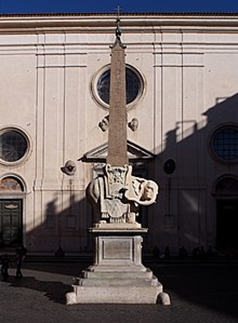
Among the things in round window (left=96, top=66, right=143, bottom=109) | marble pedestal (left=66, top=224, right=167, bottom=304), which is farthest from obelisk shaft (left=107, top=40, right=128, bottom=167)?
round window (left=96, top=66, right=143, bottom=109)

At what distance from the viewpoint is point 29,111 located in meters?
28.1

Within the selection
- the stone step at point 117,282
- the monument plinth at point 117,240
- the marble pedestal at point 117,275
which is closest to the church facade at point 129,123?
the monument plinth at point 117,240

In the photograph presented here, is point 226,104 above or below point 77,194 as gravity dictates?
above

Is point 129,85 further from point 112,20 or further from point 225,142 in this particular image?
point 225,142

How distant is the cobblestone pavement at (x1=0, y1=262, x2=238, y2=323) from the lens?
10.9m

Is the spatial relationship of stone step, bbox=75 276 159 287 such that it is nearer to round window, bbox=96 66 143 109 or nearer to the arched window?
the arched window

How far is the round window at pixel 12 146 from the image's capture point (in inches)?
1109

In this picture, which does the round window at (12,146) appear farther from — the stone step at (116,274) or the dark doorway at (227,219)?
the stone step at (116,274)

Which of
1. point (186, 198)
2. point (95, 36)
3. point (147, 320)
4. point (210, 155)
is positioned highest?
point (95, 36)

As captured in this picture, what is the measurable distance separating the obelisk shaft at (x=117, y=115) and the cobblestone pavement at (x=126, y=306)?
9.76ft

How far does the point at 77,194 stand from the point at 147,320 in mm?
16986

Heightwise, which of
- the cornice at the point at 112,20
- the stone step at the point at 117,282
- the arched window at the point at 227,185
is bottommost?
the stone step at the point at 117,282

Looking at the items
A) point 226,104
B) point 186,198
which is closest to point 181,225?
point 186,198

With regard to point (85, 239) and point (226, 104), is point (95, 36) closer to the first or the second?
point (226, 104)
